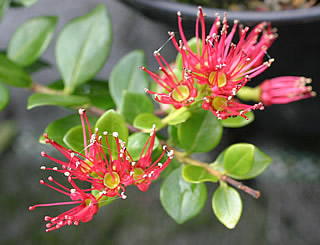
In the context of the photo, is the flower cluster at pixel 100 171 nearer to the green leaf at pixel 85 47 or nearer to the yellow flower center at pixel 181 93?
the yellow flower center at pixel 181 93

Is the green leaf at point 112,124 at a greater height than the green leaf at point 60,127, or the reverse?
the green leaf at point 112,124

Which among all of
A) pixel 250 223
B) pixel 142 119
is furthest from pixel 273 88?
pixel 250 223

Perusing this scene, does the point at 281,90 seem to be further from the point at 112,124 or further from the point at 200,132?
the point at 112,124

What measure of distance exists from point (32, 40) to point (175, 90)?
0.32m

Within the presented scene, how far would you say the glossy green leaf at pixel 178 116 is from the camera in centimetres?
47

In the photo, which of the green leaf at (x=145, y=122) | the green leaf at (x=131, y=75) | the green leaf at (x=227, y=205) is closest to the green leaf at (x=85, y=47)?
the green leaf at (x=131, y=75)

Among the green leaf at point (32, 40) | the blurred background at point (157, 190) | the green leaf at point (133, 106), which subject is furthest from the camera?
the blurred background at point (157, 190)

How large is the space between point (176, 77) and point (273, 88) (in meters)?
0.20

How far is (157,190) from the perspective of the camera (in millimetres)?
983

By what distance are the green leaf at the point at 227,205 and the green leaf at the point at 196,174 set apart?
0.02 m

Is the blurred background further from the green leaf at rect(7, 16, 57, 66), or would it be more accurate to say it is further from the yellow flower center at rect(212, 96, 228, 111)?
the yellow flower center at rect(212, 96, 228, 111)

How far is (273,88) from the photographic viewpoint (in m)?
0.63

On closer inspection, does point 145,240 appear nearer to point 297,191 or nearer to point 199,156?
point 199,156

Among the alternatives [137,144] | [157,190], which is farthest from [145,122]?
[157,190]
